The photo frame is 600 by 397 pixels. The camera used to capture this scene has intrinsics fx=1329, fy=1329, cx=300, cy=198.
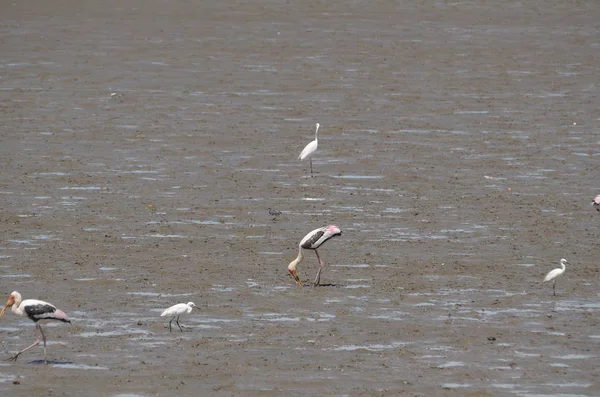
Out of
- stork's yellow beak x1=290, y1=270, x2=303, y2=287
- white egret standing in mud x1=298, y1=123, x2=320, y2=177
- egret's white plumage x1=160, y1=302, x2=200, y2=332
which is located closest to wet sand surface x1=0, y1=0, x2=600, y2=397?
stork's yellow beak x1=290, y1=270, x2=303, y2=287

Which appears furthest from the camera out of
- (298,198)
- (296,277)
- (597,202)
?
(298,198)

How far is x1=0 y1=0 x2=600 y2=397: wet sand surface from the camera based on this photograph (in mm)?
13734

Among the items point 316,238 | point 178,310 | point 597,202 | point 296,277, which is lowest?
point 597,202

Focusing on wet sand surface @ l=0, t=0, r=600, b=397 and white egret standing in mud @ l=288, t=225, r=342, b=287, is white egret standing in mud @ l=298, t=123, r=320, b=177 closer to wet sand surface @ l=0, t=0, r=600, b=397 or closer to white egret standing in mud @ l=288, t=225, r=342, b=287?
wet sand surface @ l=0, t=0, r=600, b=397

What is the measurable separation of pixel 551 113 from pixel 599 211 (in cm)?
788

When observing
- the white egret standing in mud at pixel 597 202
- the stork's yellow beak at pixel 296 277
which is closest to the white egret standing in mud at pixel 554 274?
the stork's yellow beak at pixel 296 277

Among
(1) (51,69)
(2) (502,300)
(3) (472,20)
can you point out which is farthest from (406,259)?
(3) (472,20)

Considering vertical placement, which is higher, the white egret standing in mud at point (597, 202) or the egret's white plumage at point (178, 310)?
the egret's white plumage at point (178, 310)

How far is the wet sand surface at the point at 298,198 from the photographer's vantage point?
13734mm

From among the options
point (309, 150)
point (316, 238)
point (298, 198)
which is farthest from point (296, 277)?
point (309, 150)

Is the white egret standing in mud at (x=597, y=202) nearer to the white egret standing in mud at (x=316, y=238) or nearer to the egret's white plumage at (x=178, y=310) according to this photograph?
the white egret standing in mud at (x=316, y=238)

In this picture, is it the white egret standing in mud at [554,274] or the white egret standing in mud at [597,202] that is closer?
the white egret standing in mud at [554,274]

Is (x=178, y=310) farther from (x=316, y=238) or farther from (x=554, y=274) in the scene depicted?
(x=554, y=274)

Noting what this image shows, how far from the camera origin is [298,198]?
21375 mm
